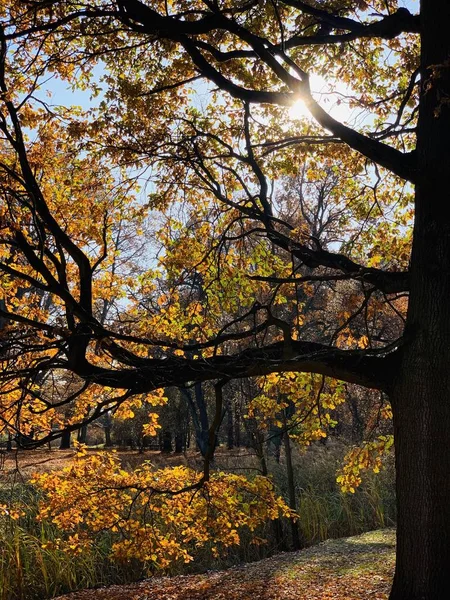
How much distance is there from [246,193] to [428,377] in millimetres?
2600

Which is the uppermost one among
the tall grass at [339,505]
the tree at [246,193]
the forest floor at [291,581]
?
the tree at [246,193]

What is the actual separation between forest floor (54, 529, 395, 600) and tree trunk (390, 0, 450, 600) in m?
1.84

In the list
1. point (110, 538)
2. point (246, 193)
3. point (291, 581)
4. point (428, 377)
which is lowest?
point (291, 581)

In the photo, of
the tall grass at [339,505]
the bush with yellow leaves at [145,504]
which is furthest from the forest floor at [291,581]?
the tall grass at [339,505]

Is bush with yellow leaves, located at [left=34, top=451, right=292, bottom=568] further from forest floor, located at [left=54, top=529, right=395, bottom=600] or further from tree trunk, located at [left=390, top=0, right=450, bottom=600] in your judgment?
tree trunk, located at [left=390, top=0, right=450, bottom=600]

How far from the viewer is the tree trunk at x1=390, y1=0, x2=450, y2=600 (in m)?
3.73

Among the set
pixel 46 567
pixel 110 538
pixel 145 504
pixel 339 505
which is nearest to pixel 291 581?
pixel 145 504

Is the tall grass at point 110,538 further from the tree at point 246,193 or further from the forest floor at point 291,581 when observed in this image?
the tree at point 246,193

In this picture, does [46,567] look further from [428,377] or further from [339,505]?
[428,377]

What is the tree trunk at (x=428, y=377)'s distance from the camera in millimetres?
3730

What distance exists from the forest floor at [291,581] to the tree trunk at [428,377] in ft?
6.02

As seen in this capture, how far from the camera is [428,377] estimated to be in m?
3.86

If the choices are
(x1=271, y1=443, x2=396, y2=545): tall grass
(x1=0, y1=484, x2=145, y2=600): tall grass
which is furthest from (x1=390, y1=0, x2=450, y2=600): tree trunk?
(x1=271, y1=443, x2=396, y2=545): tall grass

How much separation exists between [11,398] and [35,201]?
2770 mm
